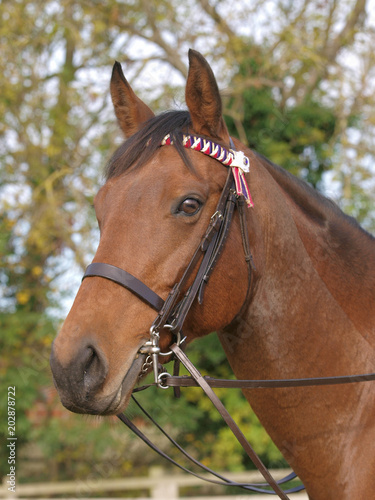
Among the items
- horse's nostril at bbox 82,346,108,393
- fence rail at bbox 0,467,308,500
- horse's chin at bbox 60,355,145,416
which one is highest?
horse's nostril at bbox 82,346,108,393

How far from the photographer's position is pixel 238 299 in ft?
7.18

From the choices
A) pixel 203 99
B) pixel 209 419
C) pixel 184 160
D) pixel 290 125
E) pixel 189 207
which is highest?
pixel 290 125

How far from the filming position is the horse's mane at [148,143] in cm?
218

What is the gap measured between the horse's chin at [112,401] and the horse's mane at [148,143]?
0.85 meters

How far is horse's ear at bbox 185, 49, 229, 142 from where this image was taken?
2.16 metres

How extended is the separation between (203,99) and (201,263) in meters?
0.75

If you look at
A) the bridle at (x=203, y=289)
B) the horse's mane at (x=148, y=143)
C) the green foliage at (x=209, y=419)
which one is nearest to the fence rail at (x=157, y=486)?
the green foliage at (x=209, y=419)

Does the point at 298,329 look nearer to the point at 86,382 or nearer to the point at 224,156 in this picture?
the point at 224,156

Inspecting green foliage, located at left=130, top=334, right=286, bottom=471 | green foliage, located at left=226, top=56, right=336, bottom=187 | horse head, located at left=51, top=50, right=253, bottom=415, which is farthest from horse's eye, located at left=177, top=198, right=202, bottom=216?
green foliage, located at left=226, top=56, right=336, bottom=187

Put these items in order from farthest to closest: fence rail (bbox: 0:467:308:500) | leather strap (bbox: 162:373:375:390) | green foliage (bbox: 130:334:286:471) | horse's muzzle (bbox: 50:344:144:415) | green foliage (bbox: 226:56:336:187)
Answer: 1. green foliage (bbox: 226:56:336:187)
2. green foliage (bbox: 130:334:286:471)
3. fence rail (bbox: 0:467:308:500)
4. leather strap (bbox: 162:373:375:390)
5. horse's muzzle (bbox: 50:344:144:415)

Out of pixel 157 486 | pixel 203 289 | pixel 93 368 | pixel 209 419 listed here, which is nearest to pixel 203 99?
pixel 203 289


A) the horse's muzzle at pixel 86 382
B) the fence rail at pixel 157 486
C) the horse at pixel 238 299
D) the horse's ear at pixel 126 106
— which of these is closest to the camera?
the horse's muzzle at pixel 86 382

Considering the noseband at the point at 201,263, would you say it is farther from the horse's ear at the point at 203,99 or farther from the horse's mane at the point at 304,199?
the horse's mane at the point at 304,199

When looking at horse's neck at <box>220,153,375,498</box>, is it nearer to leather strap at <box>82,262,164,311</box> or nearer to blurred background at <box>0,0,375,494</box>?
leather strap at <box>82,262,164,311</box>
